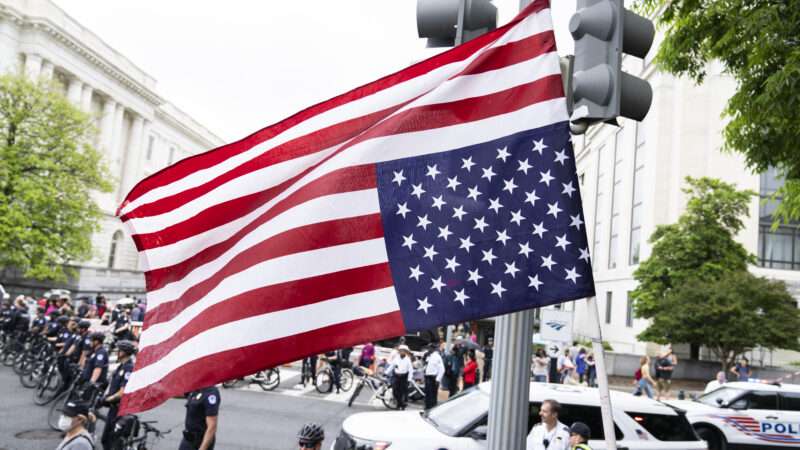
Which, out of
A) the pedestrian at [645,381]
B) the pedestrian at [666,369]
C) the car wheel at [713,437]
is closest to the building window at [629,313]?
the pedestrian at [666,369]

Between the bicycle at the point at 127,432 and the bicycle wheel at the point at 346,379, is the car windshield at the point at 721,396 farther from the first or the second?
the bicycle at the point at 127,432

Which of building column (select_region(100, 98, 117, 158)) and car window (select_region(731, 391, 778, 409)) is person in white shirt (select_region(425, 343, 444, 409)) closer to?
car window (select_region(731, 391, 778, 409))

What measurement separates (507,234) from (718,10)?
643 centimetres

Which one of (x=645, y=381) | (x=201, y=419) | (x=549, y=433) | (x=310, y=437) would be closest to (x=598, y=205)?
(x=645, y=381)

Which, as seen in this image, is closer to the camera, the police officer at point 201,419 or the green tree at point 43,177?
the police officer at point 201,419

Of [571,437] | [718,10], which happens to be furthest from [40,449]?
[718,10]

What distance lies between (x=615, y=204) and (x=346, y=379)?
40.2 m

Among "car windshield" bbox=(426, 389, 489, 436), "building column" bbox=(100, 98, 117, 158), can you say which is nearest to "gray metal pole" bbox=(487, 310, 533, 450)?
"car windshield" bbox=(426, 389, 489, 436)

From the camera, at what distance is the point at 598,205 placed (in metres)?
59.7

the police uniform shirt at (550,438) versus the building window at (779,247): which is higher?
the building window at (779,247)

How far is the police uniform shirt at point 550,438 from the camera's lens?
698 centimetres

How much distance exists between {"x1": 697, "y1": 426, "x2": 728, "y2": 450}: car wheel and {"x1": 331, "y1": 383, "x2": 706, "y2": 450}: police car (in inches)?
198

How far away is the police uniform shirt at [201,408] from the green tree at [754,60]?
22.9 ft

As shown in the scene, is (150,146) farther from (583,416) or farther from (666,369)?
(583,416)
